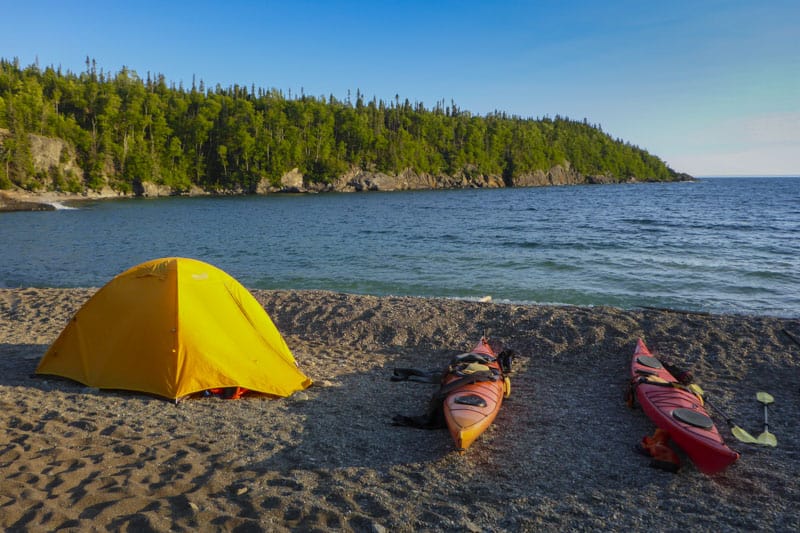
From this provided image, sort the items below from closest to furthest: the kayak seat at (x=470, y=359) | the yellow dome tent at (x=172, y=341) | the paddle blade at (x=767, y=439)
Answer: the paddle blade at (x=767, y=439) → the yellow dome tent at (x=172, y=341) → the kayak seat at (x=470, y=359)

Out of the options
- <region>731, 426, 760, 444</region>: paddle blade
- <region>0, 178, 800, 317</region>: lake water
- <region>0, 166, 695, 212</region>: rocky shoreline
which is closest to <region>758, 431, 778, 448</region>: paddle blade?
<region>731, 426, 760, 444</region>: paddle blade

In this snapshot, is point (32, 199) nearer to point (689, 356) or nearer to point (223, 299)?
point (223, 299)

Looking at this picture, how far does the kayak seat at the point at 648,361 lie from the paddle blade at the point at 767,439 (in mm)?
2178

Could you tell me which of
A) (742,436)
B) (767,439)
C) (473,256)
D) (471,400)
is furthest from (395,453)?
(473,256)

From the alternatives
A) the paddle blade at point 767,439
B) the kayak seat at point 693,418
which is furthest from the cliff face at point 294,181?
the paddle blade at point 767,439

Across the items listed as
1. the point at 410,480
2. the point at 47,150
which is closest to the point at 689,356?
the point at 410,480

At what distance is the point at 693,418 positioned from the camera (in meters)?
6.31

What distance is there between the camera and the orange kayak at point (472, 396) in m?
6.21

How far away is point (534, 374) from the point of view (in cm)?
953

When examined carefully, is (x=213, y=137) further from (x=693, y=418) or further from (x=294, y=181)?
(x=693, y=418)

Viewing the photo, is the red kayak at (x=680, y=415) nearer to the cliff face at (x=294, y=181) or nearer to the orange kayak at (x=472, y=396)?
the orange kayak at (x=472, y=396)

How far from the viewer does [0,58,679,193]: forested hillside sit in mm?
83812

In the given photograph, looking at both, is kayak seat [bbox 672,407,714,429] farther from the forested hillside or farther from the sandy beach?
the forested hillside

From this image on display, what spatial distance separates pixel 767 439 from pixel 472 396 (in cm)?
394
